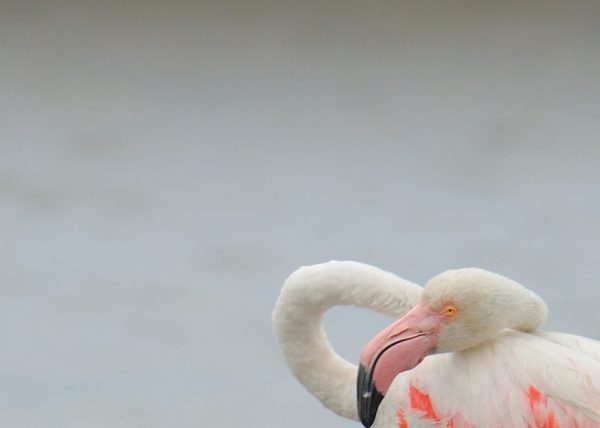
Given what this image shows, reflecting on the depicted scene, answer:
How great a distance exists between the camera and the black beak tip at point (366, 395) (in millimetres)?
2363

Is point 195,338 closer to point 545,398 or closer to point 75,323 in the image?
point 75,323

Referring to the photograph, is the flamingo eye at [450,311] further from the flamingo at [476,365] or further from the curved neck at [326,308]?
the curved neck at [326,308]

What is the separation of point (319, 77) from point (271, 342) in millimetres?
689

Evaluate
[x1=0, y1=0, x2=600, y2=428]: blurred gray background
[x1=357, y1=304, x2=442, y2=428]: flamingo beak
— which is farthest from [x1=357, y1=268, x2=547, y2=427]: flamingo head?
[x1=0, y1=0, x2=600, y2=428]: blurred gray background

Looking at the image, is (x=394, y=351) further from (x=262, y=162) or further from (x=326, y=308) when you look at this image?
(x=262, y=162)

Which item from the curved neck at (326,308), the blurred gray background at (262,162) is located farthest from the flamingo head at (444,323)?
the blurred gray background at (262,162)

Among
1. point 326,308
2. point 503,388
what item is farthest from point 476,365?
point 326,308

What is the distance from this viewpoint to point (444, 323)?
7.77 feet

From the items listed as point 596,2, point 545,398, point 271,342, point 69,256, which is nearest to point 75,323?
point 69,256

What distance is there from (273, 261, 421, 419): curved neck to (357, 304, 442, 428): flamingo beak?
0.28 m

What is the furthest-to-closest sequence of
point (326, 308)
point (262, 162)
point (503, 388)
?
point (262, 162) < point (326, 308) < point (503, 388)

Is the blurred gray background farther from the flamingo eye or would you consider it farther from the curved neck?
the flamingo eye

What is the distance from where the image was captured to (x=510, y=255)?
3.86 metres

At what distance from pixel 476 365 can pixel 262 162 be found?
5.58 ft
